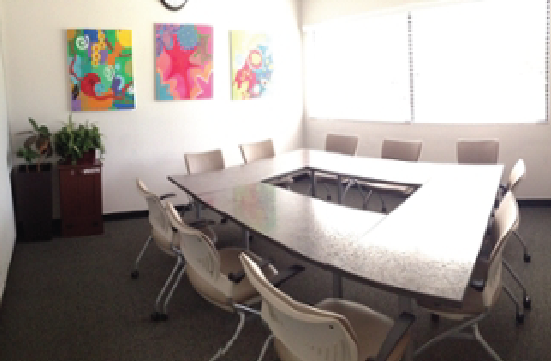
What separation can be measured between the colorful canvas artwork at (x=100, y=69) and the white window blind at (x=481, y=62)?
3.48 metres

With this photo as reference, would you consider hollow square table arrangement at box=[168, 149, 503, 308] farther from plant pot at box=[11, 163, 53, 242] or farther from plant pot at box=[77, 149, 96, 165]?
plant pot at box=[11, 163, 53, 242]

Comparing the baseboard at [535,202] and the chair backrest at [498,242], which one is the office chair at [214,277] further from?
the baseboard at [535,202]

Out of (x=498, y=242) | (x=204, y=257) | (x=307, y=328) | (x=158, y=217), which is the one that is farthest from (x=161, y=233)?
(x=498, y=242)

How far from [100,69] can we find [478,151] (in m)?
4.08

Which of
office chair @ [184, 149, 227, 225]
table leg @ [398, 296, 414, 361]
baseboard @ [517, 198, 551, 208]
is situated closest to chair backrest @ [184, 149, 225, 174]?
office chair @ [184, 149, 227, 225]

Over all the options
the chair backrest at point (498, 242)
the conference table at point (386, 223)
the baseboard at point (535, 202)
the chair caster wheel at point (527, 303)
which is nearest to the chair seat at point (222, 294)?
the conference table at point (386, 223)

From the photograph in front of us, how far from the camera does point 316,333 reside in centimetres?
164

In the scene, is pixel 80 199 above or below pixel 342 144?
below

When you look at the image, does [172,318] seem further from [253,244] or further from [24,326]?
[253,244]

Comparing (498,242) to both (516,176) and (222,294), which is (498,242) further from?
(516,176)

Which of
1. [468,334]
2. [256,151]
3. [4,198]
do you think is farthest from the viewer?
[256,151]

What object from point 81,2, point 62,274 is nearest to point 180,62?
point 81,2

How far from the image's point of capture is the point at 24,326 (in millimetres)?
3094

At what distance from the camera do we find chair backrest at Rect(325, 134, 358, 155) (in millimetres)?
5335
